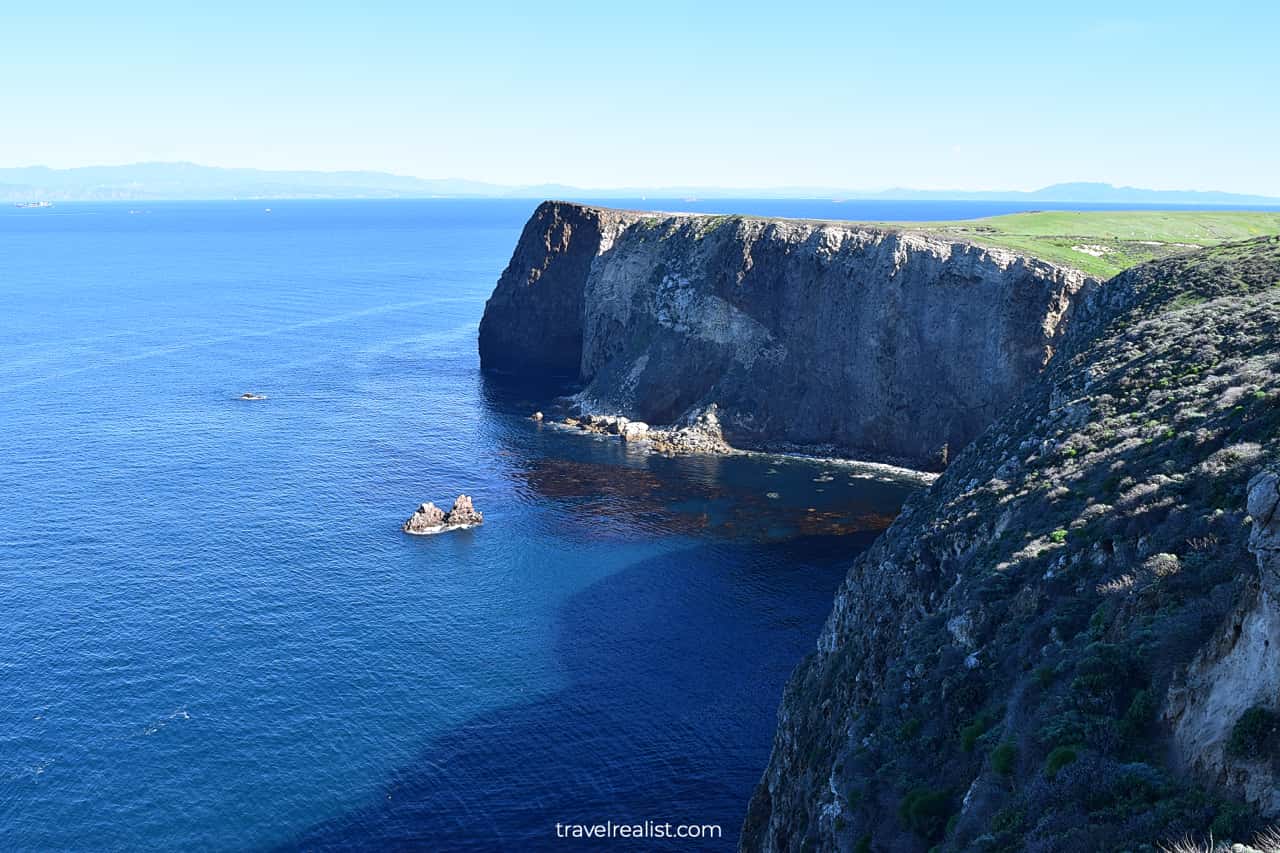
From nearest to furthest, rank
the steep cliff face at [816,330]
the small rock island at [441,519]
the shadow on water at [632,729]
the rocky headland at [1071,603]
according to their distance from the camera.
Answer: the rocky headland at [1071,603]
the shadow on water at [632,729]
the small rock island at [441,519]
the steep cliff face at [816,330]

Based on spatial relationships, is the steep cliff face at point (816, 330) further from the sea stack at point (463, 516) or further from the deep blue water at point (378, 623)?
the sea stack at point (463, 516)

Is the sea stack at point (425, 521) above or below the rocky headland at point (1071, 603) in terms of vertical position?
below

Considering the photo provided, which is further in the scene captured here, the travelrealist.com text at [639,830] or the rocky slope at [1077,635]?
the travelrealist.com text at [639,830]

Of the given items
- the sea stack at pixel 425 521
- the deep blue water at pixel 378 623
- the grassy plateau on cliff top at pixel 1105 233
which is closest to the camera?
the deep blue water at pixel 378 623

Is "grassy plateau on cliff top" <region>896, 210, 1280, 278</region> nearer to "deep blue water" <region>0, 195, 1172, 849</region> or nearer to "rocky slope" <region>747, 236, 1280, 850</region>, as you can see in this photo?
"deep blue water" <region>0, 195, 1172, 849</region>

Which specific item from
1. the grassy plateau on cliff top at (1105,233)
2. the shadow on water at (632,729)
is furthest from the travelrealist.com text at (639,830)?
the grassy plateau on cliff top at (1105,233)

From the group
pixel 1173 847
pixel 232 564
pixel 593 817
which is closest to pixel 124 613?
pixel 232 564

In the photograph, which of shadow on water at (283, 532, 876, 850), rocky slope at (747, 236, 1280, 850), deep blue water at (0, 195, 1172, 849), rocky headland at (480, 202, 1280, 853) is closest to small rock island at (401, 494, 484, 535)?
deep blue water at (0, 195, 1172, 849)
